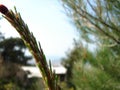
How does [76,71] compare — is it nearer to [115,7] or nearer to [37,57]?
[115,7]

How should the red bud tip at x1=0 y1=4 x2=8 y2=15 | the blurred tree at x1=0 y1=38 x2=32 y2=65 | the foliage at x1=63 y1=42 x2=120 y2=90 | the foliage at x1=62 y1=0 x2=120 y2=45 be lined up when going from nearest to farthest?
the red bud tip at x1=0 y1=4 x2=8 y2=15
the foliage at x1=62 y1=0 x2=120 y2=45
the foliage at x1=63 y1=42 x2=120 y2=90
the blurred tree at x1=0 y1=38 x2=32 y2=65

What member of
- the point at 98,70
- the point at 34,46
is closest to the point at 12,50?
the point at 98,70

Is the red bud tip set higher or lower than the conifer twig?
higher

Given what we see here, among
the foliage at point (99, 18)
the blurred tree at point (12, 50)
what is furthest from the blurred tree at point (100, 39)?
the blurred tree at point (12, 50)

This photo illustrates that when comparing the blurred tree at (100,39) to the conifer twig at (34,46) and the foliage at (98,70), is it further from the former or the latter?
the conifer twig at (34,46)

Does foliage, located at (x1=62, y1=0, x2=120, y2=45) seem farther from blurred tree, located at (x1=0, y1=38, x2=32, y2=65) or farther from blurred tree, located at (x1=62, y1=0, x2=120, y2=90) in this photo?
blurred tree, located at (x1=0, y1=38, x2=32, y2=65)

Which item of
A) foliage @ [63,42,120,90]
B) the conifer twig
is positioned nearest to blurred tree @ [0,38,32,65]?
foliage @ [63,42,120,90]
